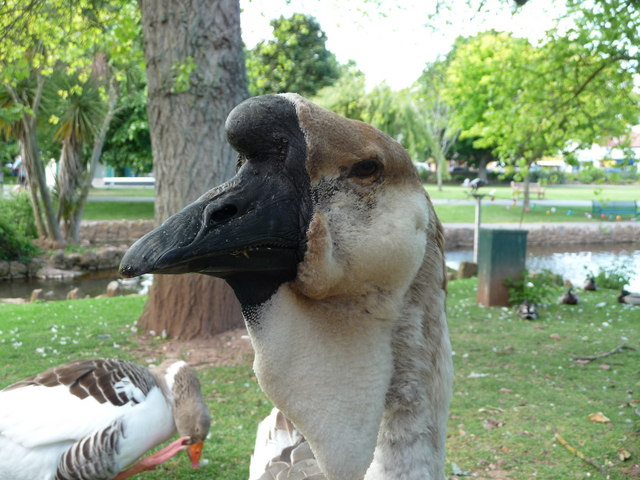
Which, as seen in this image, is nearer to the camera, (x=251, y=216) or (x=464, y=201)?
(x=251, y=216)

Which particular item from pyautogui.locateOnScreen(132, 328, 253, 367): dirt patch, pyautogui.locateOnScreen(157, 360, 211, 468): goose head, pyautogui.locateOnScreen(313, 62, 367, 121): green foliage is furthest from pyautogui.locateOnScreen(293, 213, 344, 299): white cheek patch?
pyautogui.locateOnScreen(313, 62, 367, 121): green foliage

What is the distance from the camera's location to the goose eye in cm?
130

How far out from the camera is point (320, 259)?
1.22 m

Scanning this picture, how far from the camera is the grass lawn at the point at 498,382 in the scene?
13.7 feet

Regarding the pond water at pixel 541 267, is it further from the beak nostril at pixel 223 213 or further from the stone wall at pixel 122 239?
the beak nostril at pixel 223 213

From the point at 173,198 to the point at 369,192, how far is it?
17.2ft

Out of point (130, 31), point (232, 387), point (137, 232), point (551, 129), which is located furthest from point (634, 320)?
point (137, 232)

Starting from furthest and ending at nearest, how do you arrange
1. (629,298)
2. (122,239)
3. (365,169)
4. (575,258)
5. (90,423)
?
(122,239), (575,258), (629,298), (90,423), (365,169)

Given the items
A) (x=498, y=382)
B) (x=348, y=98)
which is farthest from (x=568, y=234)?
(x=498, y=382)

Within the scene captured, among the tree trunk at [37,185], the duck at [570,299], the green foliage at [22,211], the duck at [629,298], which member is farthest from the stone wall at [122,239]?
the duck at [570,299]

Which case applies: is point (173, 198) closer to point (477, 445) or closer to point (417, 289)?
point (477, 445)

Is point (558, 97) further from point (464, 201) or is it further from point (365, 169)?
point (464, 201)

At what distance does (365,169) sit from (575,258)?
19.2 m

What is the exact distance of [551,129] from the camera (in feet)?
25.1
